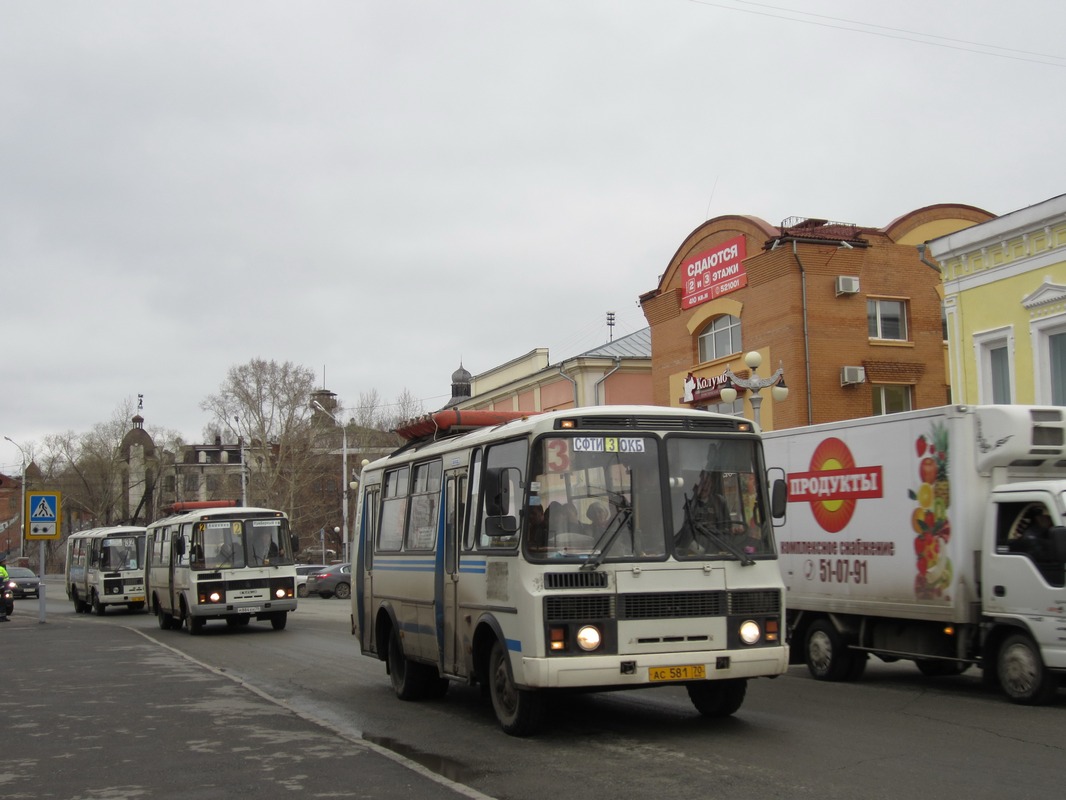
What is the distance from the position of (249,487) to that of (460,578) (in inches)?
2580

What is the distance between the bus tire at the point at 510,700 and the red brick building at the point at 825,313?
924 inches

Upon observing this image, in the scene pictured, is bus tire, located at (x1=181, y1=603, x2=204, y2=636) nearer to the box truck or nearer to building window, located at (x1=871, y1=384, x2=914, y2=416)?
the box truck

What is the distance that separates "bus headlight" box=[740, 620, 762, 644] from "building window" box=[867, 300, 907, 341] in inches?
1038

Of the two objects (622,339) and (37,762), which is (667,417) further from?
(622,339)

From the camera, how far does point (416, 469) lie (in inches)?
508

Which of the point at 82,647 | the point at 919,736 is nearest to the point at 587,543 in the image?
the point at 919,736

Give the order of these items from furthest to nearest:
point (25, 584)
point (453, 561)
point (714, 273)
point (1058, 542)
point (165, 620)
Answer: point (25, 584) → point (714, 273) → point (165, 620) → point (453, 561) → point (1058, 542)

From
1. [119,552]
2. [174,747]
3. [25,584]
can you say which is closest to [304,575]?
[25,584]

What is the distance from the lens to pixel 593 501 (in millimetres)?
9484

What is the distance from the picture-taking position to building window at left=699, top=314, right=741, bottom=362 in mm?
36094

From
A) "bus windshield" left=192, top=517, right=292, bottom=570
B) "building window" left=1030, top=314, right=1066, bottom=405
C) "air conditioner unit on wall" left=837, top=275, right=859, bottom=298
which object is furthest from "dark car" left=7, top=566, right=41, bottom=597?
"building window" left=1030, top=314, right=1066, bottom=405

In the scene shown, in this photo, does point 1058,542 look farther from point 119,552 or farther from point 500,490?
point 119,552

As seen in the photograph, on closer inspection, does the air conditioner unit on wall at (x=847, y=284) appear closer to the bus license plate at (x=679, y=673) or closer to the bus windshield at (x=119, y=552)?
the bus windshield at (x=119, y=552)

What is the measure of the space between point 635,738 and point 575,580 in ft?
4.87
